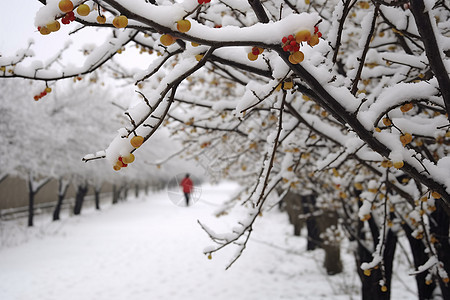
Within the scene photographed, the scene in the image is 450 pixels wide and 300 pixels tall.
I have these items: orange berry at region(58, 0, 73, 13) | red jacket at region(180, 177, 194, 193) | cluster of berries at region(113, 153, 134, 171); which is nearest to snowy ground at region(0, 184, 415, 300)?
red jacket at region(180, 177, 194, 193)

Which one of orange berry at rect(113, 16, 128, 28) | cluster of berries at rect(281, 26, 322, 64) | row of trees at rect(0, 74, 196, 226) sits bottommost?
cluster of berries at rect(281, 26, 322, 64)

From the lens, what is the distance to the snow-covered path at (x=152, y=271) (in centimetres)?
612

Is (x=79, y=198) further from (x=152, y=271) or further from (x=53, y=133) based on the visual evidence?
(x=152, y=271)

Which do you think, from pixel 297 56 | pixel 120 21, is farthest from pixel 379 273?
pixel 120 21

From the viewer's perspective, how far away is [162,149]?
2800cm

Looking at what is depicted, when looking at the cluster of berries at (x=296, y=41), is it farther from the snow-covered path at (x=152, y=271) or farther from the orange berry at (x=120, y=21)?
the snow-covered path at (x=152, y=271)

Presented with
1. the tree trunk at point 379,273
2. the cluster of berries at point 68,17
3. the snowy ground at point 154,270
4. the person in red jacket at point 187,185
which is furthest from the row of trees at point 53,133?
the cluster of berries at point 68,17

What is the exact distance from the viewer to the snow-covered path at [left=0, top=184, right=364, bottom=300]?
241 inches

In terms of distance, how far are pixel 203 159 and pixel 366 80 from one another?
11.1ft

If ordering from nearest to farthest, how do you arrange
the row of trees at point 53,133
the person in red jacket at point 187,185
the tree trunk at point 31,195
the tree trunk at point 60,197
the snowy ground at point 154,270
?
the person in red jacket at point 187,185, the snowy ground at point 154,270, the row of trees at point 53,133, the tree trunk at point 31,195, the tree trunk at point 60,197

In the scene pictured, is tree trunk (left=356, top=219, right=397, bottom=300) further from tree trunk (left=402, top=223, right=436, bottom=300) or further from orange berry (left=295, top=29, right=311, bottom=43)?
orange berry (left=295, top=29, right=311, bottom=43)

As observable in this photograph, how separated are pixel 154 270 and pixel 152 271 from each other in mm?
89

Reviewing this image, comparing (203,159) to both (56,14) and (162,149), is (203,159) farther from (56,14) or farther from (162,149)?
(162,149)

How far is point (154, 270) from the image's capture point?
7688 mm
